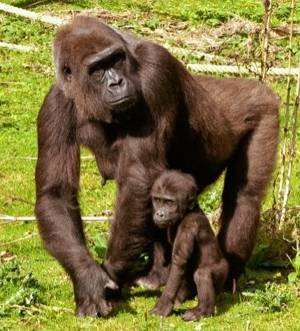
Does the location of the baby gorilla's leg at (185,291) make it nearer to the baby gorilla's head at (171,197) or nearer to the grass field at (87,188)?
the grass field at (87,188)

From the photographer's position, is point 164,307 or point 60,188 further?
point 60,188

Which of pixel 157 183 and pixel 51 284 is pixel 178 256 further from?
pixel 51 284

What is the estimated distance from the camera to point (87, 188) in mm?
10891

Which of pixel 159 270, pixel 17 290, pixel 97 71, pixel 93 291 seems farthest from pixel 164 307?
pixel 97 71

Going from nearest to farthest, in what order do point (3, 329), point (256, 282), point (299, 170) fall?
1. point (3, 329)
2. point (256, 282)
3. point (299, 170)

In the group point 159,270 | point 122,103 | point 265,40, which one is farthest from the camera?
point 265,40

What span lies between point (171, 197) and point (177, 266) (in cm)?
50

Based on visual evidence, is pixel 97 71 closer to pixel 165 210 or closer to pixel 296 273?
pixel 165 210

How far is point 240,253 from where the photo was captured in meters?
7.97

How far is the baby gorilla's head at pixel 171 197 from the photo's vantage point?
7227mm

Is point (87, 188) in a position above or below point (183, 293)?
below

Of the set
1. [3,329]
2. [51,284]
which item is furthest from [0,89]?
[3,329]

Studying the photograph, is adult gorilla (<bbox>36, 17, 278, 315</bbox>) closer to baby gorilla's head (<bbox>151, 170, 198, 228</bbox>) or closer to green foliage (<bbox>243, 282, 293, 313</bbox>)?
baby gorilla's head (<bbox>151, 170, 198, 228</bbox>)

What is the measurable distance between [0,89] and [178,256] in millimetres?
7491
